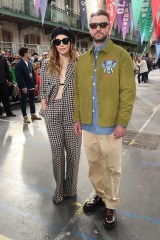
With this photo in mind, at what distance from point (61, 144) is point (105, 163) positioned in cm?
55

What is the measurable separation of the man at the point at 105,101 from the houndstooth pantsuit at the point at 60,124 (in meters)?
0.14

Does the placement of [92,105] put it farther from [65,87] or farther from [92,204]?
[92,204]

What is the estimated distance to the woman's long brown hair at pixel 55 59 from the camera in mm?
2607

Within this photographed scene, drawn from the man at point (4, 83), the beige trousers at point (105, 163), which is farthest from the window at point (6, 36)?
the beige trousers at point (105, 163)

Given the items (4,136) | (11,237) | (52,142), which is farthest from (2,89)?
(11,237)

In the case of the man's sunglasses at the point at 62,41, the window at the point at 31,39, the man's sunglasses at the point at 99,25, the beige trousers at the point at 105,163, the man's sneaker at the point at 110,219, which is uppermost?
the window at the point at 31,39

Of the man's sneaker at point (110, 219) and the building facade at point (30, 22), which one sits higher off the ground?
the building facade at point (30, 22)

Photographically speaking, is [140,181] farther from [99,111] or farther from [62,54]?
[62,54]

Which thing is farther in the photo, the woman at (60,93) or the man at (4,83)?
the man at (4,83)

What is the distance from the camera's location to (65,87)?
262cm

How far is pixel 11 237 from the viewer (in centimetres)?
240

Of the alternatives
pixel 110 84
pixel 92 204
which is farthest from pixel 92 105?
pixel 92 204

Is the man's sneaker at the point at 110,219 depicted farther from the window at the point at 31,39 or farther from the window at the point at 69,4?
the window at the point at 69,4

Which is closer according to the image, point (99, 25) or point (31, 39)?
point (99, 25)
